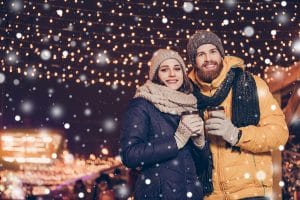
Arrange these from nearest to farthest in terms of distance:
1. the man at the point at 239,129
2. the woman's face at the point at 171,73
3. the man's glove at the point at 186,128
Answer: the man's glove at the point at 186,128, the man at the point at 239,129, the woman's face at the point at 171,73

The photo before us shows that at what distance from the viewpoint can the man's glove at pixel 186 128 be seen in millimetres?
3389

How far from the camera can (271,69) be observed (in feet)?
27.9

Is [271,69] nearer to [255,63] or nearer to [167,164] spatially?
[167,164]

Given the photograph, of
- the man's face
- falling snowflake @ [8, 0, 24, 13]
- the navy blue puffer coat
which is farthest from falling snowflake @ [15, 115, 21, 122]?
the navy blue puffer coat

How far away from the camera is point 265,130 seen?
3.73m

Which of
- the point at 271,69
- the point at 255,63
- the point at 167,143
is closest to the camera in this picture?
the point at 167,143

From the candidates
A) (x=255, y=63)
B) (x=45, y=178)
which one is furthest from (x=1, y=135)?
(x=45, y=178)

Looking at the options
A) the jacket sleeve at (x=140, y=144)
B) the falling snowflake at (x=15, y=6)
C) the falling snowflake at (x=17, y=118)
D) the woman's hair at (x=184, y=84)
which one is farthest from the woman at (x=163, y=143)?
the falling snowflake at (x=17, y=118)

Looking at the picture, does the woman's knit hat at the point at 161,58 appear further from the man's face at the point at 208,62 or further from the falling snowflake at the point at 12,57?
the falling snowflake at the point at 12,57

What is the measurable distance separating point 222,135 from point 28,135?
84.7ft

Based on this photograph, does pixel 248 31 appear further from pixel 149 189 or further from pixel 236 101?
pixel 149 189

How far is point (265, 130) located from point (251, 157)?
9.2 inches

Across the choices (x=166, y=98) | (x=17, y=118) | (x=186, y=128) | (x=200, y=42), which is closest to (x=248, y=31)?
(x=200, y=42)

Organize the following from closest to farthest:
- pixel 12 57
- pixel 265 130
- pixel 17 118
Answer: pixel 265 130
pixel 12 57
pixel 17 118
